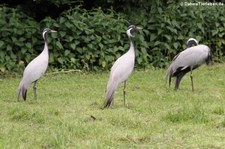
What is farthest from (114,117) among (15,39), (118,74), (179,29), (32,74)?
(179,29)

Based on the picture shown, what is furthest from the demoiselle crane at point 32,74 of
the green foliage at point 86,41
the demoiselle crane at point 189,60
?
the green foliage at point 86,41

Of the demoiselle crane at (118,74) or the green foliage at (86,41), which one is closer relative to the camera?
the demoiselle crane at (118,74)

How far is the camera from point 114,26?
14688mm

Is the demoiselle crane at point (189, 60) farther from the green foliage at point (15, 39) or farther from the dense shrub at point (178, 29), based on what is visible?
the green foliage at point (15, 39)

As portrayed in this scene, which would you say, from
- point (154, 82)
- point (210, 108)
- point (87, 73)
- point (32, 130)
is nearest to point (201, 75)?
point (154, 82)

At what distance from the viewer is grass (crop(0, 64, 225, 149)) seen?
6.81 m

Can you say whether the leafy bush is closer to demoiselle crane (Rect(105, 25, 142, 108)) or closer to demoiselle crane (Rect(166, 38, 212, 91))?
demoiselle crane (Rect(166, 38, 212, 91))

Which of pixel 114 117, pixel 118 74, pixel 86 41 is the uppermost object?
pixel 118 74

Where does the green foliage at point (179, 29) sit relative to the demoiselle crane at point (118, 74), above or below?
below

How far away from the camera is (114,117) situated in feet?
26.5

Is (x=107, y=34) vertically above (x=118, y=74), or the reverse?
(x=118, y=74)

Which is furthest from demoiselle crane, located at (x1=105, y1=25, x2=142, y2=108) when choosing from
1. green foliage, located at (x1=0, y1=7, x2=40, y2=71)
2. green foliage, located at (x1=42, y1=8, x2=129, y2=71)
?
green foliage, located at (x1=0, y1=7, x2=40, y2=71)

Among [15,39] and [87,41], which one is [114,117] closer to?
[87,41]

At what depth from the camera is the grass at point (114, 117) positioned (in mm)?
6812
